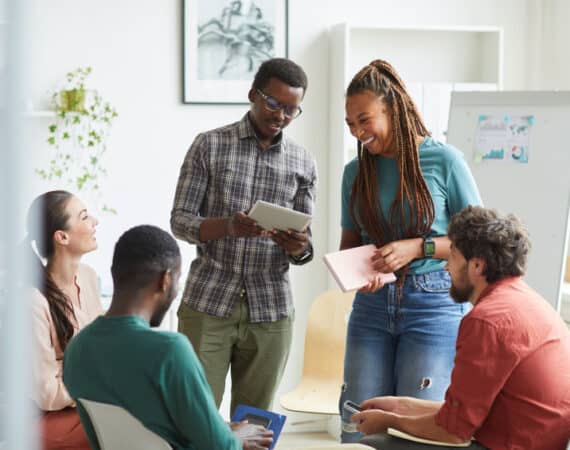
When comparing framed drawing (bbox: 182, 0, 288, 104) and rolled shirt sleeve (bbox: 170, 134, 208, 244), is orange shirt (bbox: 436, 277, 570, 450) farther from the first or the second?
framed drawing (bbox: 182, 0, 288, 104)

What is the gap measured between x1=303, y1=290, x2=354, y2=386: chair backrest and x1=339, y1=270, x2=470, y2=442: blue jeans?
1.00 metres

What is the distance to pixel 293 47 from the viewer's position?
13.8 ft

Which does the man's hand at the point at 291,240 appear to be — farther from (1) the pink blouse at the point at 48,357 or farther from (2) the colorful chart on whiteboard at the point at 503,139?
(2) the colorful chart on whiteboard at the point at 503,139

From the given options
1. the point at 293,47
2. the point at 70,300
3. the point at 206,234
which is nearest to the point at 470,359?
the point at 206,234

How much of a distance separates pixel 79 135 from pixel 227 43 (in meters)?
0.84

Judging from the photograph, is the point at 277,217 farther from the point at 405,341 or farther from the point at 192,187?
the point at 405,341

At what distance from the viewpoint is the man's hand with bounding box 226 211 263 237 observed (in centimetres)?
239

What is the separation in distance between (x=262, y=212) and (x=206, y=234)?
0.23 m

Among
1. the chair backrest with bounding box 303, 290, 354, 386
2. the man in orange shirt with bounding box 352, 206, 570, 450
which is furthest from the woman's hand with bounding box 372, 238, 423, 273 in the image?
the chair backrest with bounding box 303, 290, 354, 386

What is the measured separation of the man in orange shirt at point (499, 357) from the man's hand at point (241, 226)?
58 cm

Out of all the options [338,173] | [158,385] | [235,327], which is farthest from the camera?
[338,173]

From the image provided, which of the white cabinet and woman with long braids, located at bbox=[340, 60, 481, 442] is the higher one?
the white cabinet

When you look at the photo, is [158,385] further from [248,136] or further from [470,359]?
[248,136]

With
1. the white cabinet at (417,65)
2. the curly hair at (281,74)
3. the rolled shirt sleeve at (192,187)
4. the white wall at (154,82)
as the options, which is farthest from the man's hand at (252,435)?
the white cabinet at (417,65)
